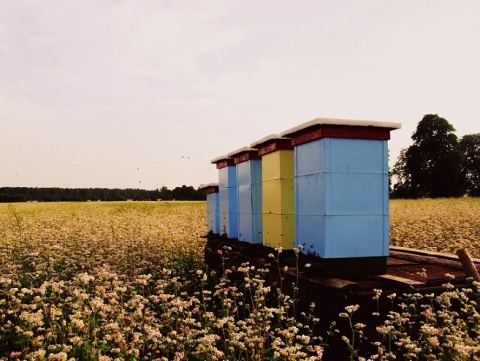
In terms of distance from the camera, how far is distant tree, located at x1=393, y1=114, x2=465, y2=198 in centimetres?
5400

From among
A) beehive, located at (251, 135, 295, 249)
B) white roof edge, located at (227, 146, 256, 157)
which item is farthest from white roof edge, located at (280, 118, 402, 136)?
white roof edge, located at (227, 146, 256, 157)

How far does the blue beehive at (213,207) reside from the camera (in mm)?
Result: 13578

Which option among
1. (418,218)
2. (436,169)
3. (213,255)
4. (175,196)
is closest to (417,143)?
(436,169)

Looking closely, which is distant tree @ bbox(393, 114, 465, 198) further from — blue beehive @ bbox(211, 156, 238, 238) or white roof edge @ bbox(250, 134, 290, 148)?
white roof edge @ bbox(250, 134, 290, 148)

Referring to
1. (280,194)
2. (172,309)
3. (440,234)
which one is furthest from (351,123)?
(440,234)

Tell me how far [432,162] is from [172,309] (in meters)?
56.6

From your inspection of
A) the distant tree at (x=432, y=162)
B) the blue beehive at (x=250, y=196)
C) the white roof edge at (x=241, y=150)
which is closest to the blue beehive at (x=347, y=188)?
the blue beehive at (x=250, y=196)

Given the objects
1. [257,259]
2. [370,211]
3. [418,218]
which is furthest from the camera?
→ [418,218]

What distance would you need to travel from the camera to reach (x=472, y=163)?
Result: 213ft

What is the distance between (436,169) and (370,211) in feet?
171

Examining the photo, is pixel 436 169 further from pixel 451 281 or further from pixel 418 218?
pixel 451 281

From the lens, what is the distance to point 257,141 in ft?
31.0

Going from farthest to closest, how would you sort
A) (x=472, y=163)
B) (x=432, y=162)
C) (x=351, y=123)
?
(x=472, y=163) → (x=432, y=162) → (x=351, y=123)

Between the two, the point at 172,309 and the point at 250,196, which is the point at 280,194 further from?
the point at 172,309
